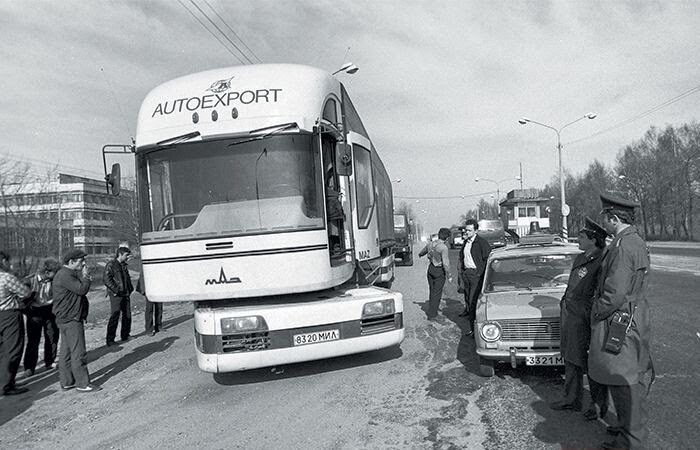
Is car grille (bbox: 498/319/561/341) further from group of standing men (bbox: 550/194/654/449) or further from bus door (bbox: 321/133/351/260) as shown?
bus door (bbox: 321/133/351/260)

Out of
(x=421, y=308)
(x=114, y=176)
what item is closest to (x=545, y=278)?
(x=421, y=308)

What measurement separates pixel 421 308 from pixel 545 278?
4761 mm

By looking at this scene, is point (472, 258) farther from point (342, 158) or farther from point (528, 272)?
point (342, 158)

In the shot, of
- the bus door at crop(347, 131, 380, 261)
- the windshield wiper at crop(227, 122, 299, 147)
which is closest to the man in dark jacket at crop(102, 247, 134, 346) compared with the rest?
the bus door at crop(347, 131, 380, 261)

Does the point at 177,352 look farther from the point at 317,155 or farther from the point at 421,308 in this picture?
the point at 421,308

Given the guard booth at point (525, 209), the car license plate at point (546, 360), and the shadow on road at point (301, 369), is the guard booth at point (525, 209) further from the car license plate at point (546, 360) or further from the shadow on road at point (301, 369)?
the car license plate at point (546, 360)

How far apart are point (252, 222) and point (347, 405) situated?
2193 millimetres

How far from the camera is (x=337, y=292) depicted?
21.0 feet

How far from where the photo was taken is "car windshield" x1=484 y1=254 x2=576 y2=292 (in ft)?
20.5

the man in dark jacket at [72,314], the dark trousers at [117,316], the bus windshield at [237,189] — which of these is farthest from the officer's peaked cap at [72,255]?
the dark trousers at [117,316]

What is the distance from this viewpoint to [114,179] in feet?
21.3

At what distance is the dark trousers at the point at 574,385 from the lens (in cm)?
434

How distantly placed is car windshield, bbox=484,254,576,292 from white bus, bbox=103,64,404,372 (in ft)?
4.65

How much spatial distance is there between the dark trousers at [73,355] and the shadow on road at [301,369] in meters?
1.62
